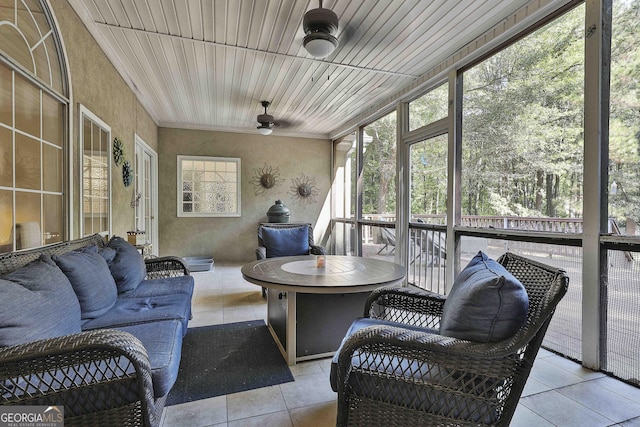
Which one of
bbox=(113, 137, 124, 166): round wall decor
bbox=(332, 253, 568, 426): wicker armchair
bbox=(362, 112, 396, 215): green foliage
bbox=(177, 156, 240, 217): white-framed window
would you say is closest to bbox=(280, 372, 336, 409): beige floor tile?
bbox=(332, 253, 568, 426): wicker armchair

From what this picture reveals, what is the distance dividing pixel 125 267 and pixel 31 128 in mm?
1097

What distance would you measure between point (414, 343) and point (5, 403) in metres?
1.46

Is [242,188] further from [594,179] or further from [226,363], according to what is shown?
[594,179]

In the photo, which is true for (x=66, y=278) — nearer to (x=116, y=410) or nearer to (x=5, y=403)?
(x=5, y=403)

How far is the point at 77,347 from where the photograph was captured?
1.06m

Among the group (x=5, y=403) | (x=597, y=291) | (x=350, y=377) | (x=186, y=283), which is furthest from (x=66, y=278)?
(x=597, y=291)

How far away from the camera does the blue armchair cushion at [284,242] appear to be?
12.8 feet

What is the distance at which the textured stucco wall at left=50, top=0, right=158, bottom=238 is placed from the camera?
235 cm

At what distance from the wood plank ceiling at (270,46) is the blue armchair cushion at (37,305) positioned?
2.18 metres

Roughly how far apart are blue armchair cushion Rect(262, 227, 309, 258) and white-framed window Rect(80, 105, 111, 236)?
1.75 m

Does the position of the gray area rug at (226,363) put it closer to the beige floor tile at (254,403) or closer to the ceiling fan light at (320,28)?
the beige floor tile at (254,403)

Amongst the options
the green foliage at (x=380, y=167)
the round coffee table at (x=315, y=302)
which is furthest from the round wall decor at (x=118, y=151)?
the green foliage at (x=380, y=167)

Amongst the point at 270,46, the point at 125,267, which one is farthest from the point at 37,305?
the point at 270,46

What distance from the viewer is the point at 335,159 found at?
6.89 m
